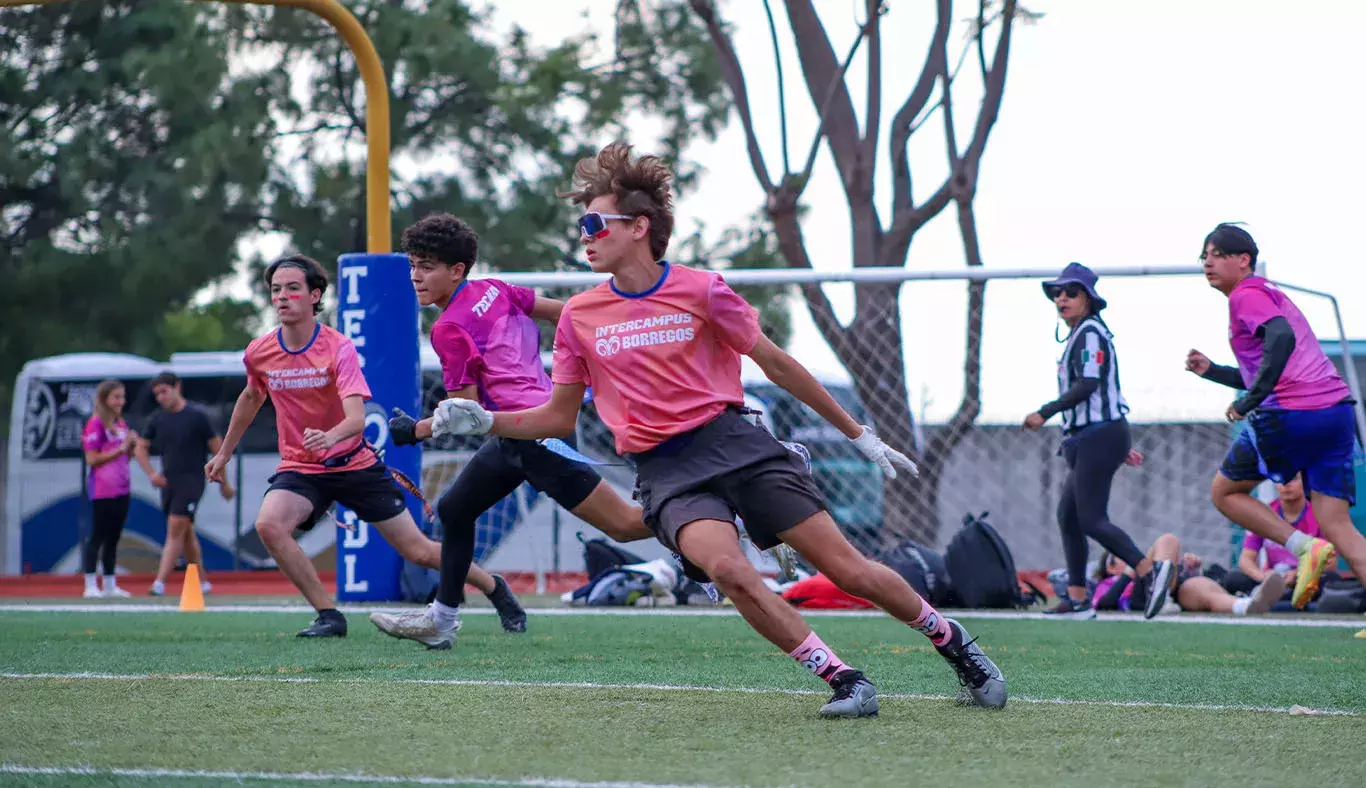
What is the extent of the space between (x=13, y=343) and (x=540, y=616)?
70.2ft

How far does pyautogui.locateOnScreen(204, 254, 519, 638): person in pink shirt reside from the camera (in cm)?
809

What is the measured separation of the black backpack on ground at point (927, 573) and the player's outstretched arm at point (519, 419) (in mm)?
6555

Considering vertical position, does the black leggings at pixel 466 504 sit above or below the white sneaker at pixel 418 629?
above

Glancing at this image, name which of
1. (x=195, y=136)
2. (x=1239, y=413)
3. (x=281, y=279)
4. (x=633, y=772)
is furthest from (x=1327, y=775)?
(x=195, y=136)

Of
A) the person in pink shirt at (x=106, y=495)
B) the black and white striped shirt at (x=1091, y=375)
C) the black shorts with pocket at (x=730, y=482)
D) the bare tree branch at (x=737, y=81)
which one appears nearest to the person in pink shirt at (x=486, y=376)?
the black shorts with pocket at (x=730, y=482)

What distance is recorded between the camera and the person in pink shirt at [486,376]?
24.6ft

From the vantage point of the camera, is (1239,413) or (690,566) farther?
(1239,413)

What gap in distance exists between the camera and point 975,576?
451 inches

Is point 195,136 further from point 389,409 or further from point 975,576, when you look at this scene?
point 975,576

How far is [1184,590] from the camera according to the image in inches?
456

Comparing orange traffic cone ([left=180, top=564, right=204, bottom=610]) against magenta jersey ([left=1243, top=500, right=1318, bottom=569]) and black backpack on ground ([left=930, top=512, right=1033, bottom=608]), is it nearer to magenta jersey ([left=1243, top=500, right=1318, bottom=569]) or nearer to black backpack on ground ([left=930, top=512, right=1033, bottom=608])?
black backpack on ground ([left=930, top=512, right=1033, bottom=608])

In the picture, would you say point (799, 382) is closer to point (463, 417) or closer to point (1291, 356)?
point (463, 417)

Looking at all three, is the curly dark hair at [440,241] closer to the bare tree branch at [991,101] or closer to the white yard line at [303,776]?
the white yard line at [303,776]

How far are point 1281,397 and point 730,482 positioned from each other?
15.6 feet
